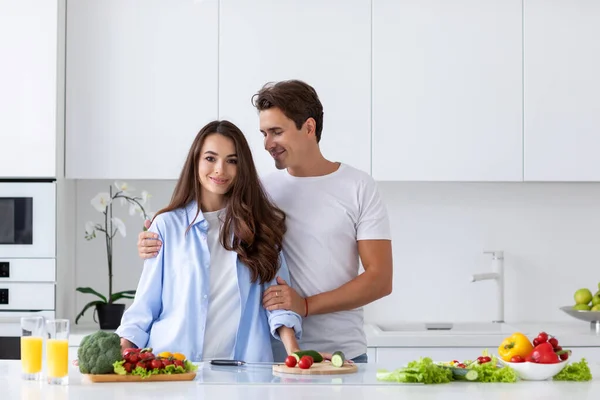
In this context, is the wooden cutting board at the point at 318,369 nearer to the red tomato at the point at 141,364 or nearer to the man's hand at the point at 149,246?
the red tomato at the point at 141,364

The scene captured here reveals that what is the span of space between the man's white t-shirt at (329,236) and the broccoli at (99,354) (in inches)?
27.4

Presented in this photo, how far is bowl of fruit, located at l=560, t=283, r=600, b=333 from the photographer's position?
12.5 ft

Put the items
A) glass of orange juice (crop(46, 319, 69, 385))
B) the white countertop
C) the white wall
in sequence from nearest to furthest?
1. glass of orange juice (crop(46, 319, 69, 385))
2. the white countertop
3. the white wall

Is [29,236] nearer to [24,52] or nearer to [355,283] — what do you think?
[24,52]

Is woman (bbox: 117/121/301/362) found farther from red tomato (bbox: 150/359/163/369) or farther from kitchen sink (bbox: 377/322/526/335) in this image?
kitchen sink (bbox: 377/322/526/335)

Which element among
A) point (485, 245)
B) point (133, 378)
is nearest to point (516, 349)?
point (133, 378)

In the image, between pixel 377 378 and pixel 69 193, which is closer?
pixel 377 378

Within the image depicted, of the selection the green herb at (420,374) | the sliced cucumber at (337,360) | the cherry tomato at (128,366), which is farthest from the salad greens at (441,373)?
the cherry tomato at (128,366)

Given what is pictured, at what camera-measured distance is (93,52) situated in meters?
3.75

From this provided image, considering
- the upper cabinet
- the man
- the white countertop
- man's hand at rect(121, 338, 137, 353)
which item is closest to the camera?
man's hand at rect(121, 338, 137, 353)

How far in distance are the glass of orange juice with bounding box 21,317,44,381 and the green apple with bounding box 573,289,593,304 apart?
8.44 ft

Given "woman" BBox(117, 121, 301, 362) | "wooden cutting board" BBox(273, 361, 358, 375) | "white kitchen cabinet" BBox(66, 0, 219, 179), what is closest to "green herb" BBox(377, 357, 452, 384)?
"wooden cutting board" BBox(273, 361, 358, 375)

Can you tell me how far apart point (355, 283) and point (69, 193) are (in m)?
1.83

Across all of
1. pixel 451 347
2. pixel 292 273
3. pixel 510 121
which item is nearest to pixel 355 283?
pixel 292 273
